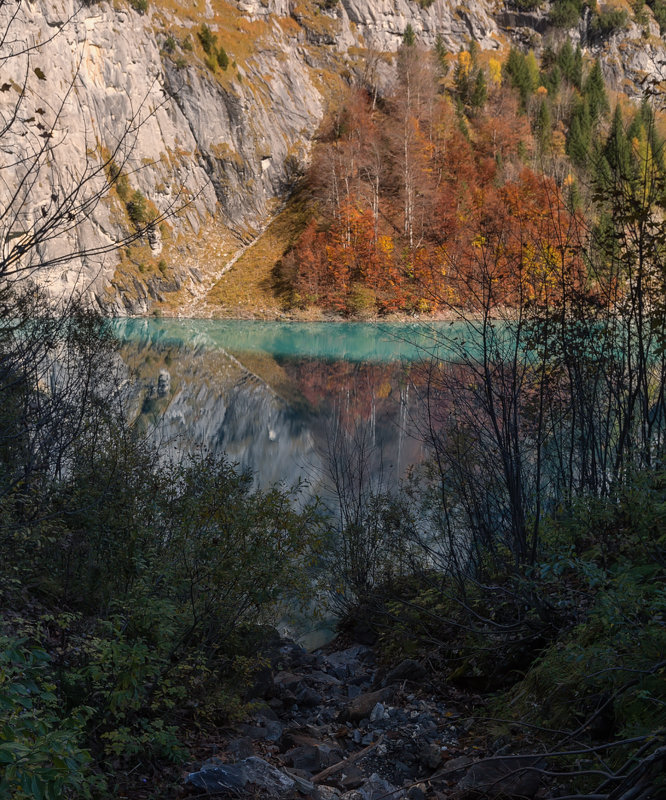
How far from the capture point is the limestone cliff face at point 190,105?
4619 cm

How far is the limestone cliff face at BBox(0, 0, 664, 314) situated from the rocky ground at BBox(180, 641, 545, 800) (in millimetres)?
36203

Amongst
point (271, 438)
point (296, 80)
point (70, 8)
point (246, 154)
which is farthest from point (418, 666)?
point (296, 80)

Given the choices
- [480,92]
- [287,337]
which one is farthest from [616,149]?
[480,92]

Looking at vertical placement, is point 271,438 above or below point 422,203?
below

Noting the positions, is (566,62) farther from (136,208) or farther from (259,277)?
(136,208)

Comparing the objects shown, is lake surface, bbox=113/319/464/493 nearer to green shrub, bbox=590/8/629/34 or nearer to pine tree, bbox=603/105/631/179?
pine tree, bbox=603/105/631/179

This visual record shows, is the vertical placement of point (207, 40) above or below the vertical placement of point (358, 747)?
above

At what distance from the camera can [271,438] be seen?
17.9 metres

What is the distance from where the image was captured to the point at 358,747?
5.72m

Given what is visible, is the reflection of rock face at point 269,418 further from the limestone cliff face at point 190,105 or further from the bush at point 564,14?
the bush at point 564,14

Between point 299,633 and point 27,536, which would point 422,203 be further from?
point 27,536

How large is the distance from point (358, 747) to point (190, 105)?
205 ft

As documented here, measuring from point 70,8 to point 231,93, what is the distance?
16085 millimetres

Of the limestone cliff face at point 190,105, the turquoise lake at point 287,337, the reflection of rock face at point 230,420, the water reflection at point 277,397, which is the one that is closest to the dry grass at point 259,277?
the limestone cliff face at point 190,105
